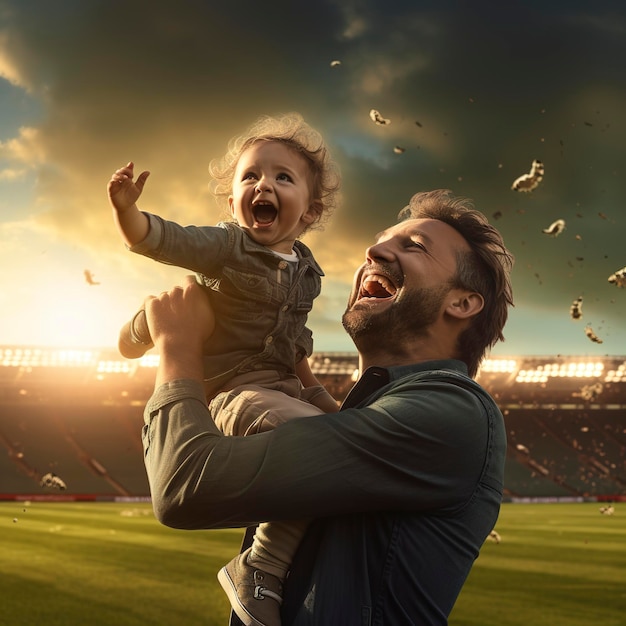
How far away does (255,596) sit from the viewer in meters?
1.93

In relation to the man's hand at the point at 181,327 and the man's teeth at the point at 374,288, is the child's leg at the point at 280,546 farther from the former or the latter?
the man's teeth at the point at 374,288

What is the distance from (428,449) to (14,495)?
3299 centimetres

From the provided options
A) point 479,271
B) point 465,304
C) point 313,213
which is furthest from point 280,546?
point 313,213

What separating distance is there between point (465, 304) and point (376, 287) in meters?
0.28

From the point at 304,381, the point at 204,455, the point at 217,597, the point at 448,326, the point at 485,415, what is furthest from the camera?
the point at 217,597

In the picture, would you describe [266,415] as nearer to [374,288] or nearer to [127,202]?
[374,288]

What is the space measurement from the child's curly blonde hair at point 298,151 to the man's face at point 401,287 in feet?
1.76

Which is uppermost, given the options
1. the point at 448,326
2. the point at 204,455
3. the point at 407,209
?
the point at 407,209

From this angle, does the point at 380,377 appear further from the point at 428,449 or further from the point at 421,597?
the point at 421,597

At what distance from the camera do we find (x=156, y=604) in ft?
31.5

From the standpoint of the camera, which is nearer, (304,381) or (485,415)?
(485,415)

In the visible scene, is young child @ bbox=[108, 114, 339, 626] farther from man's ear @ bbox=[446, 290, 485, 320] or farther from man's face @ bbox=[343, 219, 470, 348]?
man's ear @ bbox=[446, 290, 485, 320]

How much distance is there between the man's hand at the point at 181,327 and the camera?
2.07 m

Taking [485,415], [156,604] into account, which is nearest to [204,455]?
[485,415]
